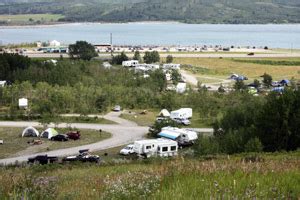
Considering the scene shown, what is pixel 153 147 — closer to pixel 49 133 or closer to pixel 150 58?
pixel 49 133

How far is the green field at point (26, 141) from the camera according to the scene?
19.5m

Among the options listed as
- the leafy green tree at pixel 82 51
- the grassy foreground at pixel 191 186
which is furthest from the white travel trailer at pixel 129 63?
the grassy foreground at pixel 191 186

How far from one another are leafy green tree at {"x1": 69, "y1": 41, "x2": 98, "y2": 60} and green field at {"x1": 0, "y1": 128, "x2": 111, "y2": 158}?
29.3 metres

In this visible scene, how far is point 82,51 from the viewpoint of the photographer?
52.9m

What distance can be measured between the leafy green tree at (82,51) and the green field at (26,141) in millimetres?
29318

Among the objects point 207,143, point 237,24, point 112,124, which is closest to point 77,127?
point 112,124

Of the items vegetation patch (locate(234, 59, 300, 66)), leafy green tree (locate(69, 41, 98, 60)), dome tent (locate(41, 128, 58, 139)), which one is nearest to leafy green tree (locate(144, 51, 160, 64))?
leafy green tree (locate(69, 41, 98, 60))

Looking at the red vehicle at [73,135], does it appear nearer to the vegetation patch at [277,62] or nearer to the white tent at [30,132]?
the white tent at [30,132]

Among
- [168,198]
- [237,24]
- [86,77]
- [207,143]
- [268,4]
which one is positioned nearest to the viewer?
[168,198]

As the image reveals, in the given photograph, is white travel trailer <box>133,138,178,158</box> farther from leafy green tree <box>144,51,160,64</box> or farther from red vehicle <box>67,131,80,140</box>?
leafy green tree <box>144,51,160,64</box>

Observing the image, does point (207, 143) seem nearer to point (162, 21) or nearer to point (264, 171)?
point (264, 171)

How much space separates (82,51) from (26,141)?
106 feet

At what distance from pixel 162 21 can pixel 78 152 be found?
15881 cm

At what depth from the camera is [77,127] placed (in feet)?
79.8
